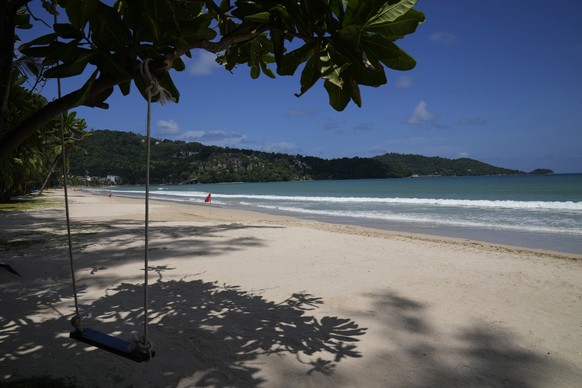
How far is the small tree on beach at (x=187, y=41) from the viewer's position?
5.00 feet

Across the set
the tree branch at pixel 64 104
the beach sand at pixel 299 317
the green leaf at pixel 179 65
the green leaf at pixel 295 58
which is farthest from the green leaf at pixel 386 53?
the beach sand at pixel 299 317

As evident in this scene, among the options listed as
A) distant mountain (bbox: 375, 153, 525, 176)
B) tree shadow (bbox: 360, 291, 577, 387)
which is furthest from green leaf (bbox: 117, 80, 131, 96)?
distant mountain (bbox: 375, 153, 525, 176)

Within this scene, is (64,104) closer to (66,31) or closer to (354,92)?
(66,31)

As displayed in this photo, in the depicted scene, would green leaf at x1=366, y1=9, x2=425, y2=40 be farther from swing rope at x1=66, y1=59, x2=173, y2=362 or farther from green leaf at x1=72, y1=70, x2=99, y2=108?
green leaf at x1=72, y1=70, x2=99, y2=108

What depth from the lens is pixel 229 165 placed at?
11556 centimetres

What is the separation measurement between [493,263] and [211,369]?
5.44m

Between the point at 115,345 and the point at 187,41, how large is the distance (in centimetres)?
174

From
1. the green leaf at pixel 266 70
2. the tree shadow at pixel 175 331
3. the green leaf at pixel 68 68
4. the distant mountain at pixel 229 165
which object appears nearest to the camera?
the green leaf at pixel 68 68

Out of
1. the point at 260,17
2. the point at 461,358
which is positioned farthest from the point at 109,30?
the point at 461,358

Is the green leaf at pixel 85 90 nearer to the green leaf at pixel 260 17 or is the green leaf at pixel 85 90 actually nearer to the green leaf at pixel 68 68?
the green leaf at pixel 68 68

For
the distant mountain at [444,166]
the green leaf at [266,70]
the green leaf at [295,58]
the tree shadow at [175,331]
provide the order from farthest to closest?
1. the distant mountain at [444,166]
2. the green leaf at [266,70]
3. the tree shadow at [175,331]
4. the green leaf at [295,58]

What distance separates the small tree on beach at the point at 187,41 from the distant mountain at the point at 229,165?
99893 mm

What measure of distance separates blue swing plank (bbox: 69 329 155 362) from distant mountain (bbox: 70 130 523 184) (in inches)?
3912

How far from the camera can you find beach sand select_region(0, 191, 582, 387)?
2576mm
